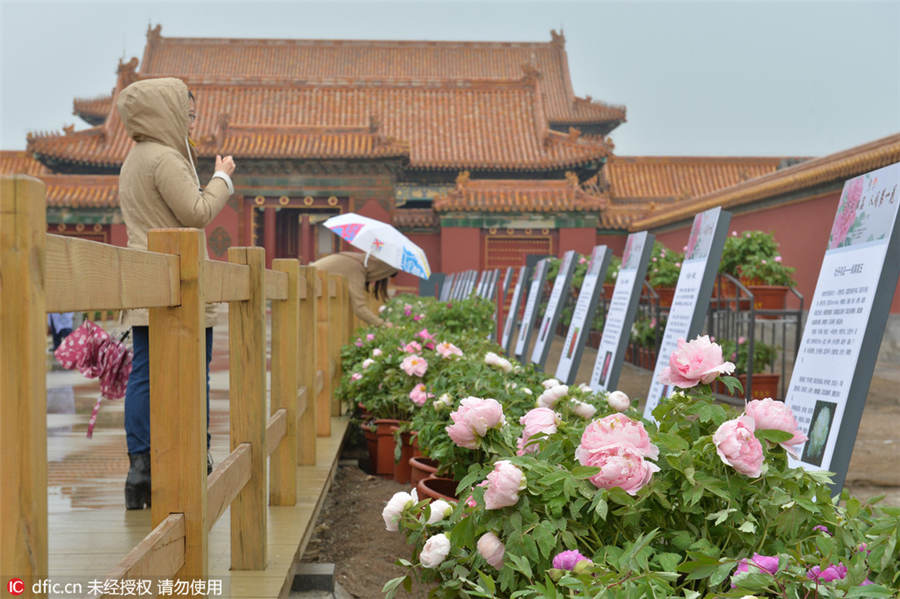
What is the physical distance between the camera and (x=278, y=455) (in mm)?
3109

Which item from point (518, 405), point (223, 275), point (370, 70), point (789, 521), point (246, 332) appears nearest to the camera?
point (789, 521)

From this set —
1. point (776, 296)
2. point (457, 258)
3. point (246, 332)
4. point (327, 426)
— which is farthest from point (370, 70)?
point (246, 332)

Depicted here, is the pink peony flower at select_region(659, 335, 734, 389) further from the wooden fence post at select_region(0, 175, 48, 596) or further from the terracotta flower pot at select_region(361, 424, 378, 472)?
the terracotta flower pot at select_region(361, 424, 378, 472)

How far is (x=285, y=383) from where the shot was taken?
3.23m

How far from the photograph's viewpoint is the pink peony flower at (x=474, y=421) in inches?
66.1

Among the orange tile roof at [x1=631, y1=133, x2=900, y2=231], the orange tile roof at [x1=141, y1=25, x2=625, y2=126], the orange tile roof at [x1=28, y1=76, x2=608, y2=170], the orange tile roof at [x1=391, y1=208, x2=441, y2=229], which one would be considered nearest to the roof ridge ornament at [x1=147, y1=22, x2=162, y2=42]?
the orange tile roof at [x1=141, y1=25, x2=625, y2=126]

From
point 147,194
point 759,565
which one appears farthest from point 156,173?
point 759,565

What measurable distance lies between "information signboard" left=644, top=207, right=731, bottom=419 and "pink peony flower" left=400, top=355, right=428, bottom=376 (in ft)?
4.17

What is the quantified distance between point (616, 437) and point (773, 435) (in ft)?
0.90

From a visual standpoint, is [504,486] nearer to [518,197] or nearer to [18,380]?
[18,380]

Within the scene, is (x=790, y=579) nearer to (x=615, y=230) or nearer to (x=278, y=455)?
(x=278, y=455)

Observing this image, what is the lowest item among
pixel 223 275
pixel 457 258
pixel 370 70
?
pixel 457 258

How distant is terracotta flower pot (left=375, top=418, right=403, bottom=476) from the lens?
14.4 ft

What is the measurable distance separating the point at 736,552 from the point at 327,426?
3.50 m
